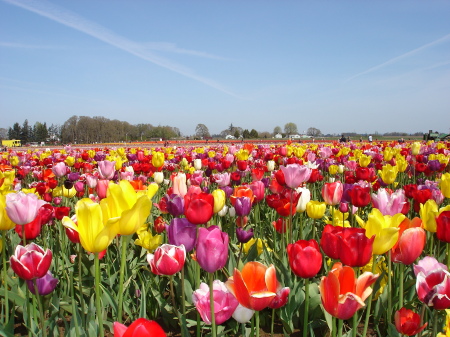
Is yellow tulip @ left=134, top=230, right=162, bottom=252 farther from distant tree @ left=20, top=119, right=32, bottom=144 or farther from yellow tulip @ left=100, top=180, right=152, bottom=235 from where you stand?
distant tree @ left=20, top=119, right=32, bottom=144

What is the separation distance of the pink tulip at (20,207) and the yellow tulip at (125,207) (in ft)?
2.08

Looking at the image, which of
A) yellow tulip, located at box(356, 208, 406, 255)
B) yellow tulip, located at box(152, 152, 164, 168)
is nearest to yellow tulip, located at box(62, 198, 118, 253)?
yellow tulip, located at box(356, 208, 406, 255)

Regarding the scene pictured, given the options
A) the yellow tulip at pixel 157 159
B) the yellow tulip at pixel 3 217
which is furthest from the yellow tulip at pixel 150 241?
the yellow tulip at pixel 157 159

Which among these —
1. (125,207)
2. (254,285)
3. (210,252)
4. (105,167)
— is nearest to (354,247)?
(254,285)

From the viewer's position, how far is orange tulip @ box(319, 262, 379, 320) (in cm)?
114

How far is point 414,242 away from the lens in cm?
158

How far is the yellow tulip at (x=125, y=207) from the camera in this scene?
1310 mm

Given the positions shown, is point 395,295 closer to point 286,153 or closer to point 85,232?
point 85,232

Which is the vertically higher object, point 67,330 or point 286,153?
point 286,153

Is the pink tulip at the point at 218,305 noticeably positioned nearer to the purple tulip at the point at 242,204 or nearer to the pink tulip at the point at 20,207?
the pink tulip at the point at 20,207

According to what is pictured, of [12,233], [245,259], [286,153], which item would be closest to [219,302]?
[245,259]

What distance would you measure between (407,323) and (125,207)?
1.13 m

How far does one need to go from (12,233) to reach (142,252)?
1.24 metres

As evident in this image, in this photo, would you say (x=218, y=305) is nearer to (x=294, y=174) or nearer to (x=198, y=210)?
(x=198, y=210)
